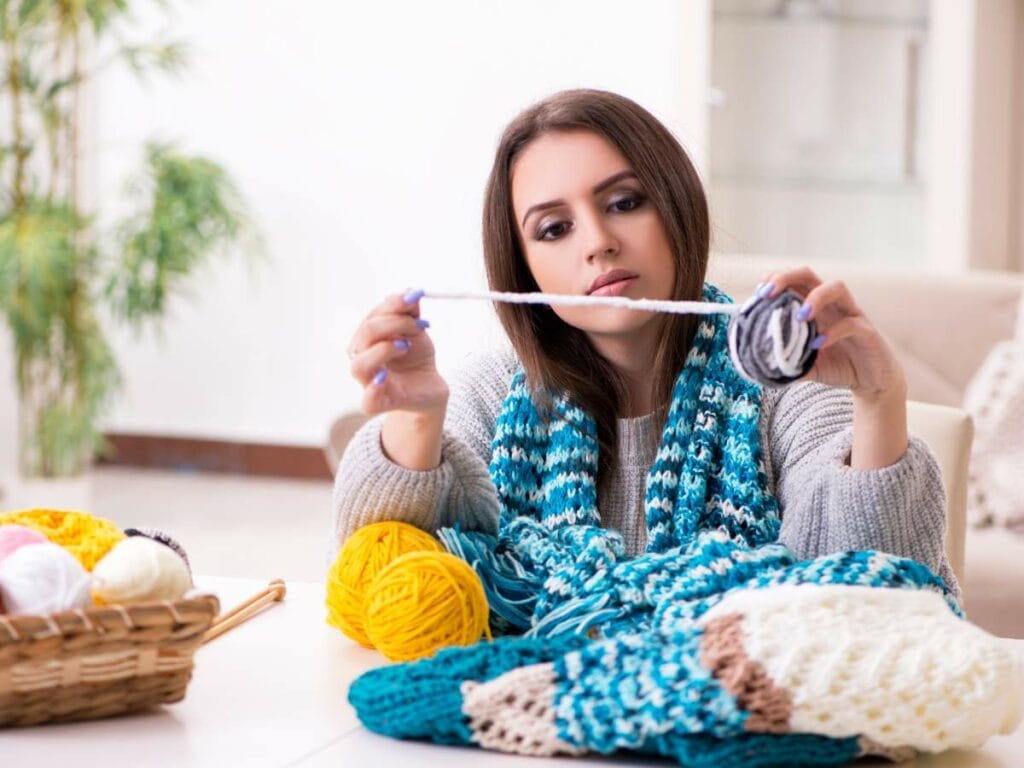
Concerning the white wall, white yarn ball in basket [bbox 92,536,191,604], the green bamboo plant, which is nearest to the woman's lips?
white yarn ball in basket [bbox 92,536,191,604]

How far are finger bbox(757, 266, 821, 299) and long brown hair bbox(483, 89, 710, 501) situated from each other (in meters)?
0.31

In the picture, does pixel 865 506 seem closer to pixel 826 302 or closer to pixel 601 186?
pixel 826 302

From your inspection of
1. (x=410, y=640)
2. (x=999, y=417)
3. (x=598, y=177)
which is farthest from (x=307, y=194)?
(x=410, y=640)

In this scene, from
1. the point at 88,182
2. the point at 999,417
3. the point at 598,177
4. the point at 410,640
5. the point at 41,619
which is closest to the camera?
the point at 41,619

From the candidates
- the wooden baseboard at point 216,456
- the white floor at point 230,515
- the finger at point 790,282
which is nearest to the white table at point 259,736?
the finger at point 790,282

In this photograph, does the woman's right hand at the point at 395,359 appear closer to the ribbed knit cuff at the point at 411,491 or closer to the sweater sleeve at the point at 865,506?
the ribbed knit cuff at the point at 411,491

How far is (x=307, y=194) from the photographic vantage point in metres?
4.72

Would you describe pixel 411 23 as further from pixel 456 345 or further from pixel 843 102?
pixel 843 102

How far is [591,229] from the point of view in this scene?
1.39 m

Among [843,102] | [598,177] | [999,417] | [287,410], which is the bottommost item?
[287,410]

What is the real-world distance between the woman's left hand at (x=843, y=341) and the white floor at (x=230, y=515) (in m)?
2.43

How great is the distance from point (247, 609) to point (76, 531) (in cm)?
20

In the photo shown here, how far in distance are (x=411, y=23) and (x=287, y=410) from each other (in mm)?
1290

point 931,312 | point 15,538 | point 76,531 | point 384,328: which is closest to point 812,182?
point 931,312
